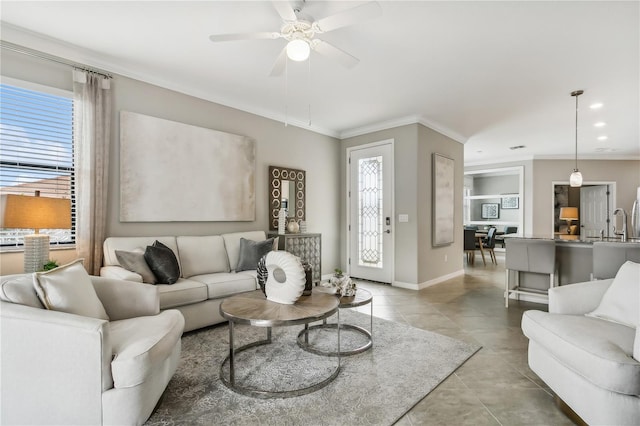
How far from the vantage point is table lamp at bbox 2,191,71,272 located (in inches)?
87.9

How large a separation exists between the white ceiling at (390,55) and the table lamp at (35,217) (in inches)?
59.1

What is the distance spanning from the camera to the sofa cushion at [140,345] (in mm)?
1556

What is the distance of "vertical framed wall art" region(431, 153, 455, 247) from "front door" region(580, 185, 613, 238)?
5.16 m

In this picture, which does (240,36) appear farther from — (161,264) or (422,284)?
(422,284)

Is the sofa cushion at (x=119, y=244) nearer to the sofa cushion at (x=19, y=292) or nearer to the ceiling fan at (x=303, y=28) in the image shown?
the sofa cushion at (x=19, y=292)

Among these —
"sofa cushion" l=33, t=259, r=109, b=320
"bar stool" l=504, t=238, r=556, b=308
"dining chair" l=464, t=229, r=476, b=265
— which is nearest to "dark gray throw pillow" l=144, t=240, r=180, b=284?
"sofa cushion" l=33, t=259, r=109, b=320

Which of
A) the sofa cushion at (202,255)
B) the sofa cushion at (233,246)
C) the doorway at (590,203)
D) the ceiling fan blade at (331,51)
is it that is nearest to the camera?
the ceiling fan blade at (331,51)

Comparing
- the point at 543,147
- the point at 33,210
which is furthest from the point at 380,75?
the point at 543,147

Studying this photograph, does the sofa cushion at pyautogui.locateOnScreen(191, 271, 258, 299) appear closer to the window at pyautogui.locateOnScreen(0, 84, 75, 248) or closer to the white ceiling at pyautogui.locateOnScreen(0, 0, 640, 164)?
the window at pyautogui.locateOnScreen(0, 84, 75, 248)

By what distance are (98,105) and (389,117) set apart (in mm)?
3812

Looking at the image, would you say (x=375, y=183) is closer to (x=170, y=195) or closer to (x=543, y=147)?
(x=170, y=195)

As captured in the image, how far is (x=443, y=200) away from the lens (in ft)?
18.2

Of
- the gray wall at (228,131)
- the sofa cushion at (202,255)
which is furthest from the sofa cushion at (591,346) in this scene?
the gray wall at (228,131)

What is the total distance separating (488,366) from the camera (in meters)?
2.44
